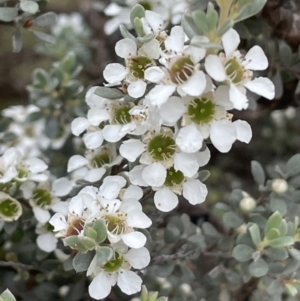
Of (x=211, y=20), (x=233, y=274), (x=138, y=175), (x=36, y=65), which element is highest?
(x=211, y=20)

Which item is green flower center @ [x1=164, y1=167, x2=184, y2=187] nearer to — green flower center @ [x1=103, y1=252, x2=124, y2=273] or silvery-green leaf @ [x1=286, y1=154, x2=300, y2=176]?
green flower center @ [x1=103, y1=252, x2=124, y2=273]

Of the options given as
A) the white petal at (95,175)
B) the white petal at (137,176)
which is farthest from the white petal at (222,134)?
the white petal at (95,175)

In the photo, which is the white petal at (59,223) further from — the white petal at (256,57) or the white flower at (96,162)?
the white petal at (256,57)

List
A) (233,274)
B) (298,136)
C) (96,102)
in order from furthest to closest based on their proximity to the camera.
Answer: (298,136)
(233,274)
(96,102)

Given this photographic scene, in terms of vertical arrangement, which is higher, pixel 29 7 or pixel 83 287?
pixel 29 7

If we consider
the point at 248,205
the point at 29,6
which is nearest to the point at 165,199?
the point at 248,205

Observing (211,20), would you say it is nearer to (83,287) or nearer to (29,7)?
(29,7)

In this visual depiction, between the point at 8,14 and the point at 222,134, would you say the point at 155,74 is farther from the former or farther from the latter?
the point at 8,14

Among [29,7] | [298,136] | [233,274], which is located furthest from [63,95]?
[298,136]
